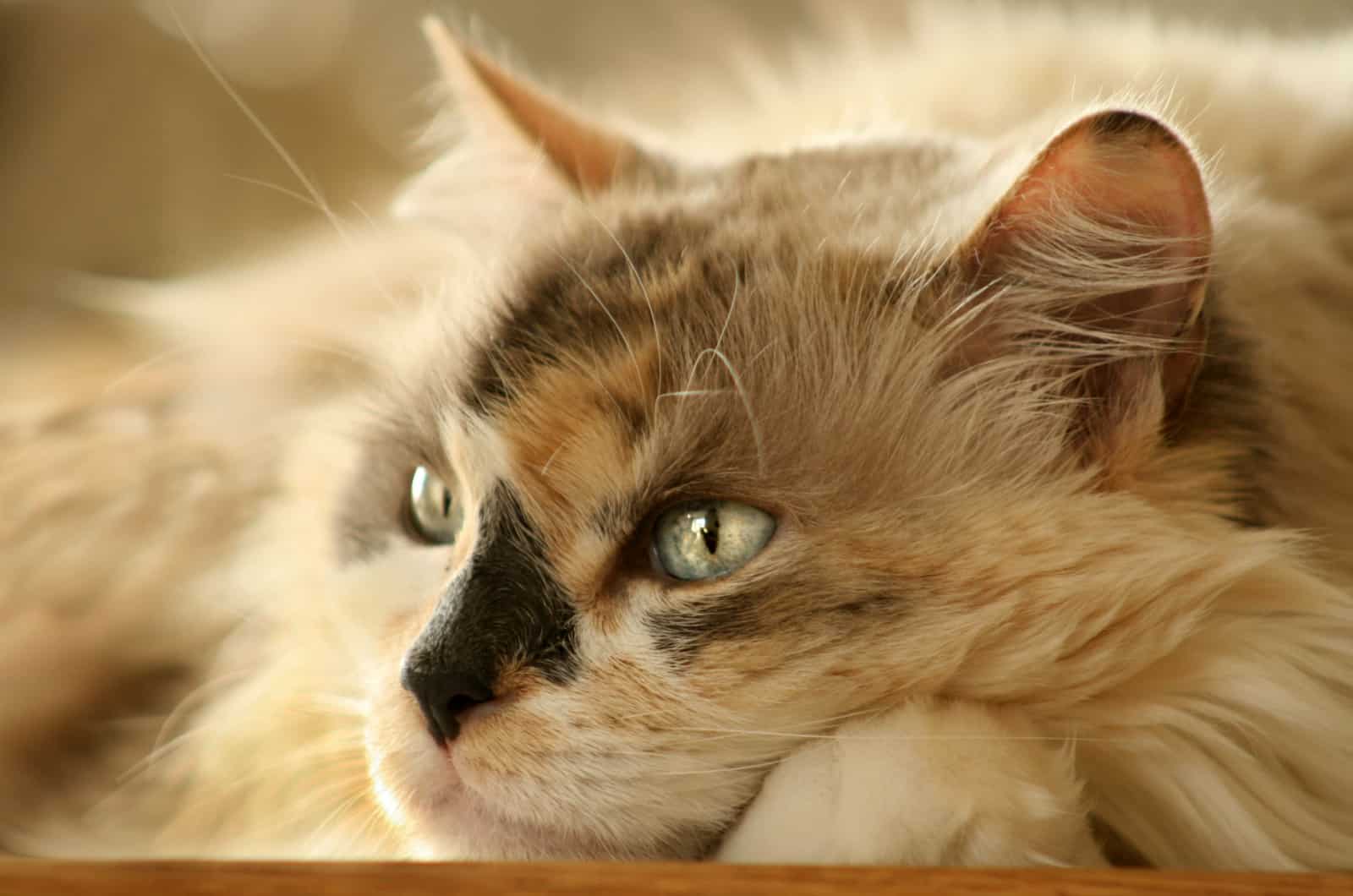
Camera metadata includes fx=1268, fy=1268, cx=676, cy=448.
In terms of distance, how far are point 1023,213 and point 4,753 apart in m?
1.03

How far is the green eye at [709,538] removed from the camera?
0.78 metres

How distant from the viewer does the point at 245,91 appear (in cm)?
140

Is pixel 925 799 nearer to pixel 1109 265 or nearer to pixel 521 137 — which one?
pixel 1109 265

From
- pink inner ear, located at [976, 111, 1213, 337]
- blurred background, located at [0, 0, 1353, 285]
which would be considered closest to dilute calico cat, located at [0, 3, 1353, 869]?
pink inner ear, located at [976, 111, 1213, 337]

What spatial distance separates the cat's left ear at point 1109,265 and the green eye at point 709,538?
211 mm

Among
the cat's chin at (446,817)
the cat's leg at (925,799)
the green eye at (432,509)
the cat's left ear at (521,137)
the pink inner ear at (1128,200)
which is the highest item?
the cat's left ear at (521,137)

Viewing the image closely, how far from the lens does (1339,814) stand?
2.49ft

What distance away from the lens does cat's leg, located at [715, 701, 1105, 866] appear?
2.21 ft

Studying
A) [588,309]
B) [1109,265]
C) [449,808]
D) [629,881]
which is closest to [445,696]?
[449,808]

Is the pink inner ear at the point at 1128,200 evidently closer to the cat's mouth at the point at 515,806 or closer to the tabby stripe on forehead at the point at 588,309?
the tabby stripe on forehead at the point at 588,309

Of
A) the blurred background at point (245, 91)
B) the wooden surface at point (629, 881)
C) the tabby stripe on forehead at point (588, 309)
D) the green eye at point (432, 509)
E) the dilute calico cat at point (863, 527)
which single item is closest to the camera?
the wooden surface at point (629, 881)

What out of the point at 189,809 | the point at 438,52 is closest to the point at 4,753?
the point at 189,809

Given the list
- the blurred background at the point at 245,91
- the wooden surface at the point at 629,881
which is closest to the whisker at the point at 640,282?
the wooden surface at the point at 629,881

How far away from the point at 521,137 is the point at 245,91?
1.58ft
